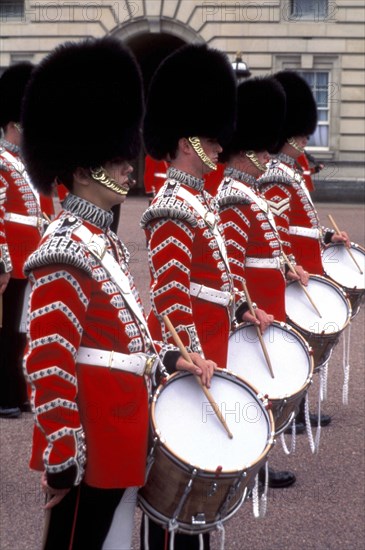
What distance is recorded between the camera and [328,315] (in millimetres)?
4410

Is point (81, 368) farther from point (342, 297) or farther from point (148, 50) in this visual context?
point (148, 50)

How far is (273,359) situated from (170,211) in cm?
82

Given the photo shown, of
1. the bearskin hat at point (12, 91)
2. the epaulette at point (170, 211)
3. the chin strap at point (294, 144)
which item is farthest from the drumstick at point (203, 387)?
the bearskin hat at point (12, 91)

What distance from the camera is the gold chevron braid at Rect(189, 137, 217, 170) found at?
3.21m

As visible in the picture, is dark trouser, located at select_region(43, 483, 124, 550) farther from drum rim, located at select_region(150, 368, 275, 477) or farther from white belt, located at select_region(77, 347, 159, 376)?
white belt, located at select_region(77, 347, 159, 376)

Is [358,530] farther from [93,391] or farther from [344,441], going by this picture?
[93,391]

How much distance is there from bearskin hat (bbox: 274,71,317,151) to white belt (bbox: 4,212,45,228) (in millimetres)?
1360

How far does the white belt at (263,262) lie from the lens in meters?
4.19

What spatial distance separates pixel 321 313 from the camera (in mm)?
4410

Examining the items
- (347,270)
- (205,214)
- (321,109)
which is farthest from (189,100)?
(321,109)

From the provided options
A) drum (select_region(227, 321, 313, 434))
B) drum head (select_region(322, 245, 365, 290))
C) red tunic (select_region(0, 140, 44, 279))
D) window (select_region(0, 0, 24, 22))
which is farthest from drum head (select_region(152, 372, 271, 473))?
window (select_region(0, 0, 24, 22))

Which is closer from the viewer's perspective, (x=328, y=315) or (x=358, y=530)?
(x=358, y=530)

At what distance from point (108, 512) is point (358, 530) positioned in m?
1.52

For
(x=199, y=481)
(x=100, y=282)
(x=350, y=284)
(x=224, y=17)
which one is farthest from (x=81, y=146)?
(x=224, y=17)
